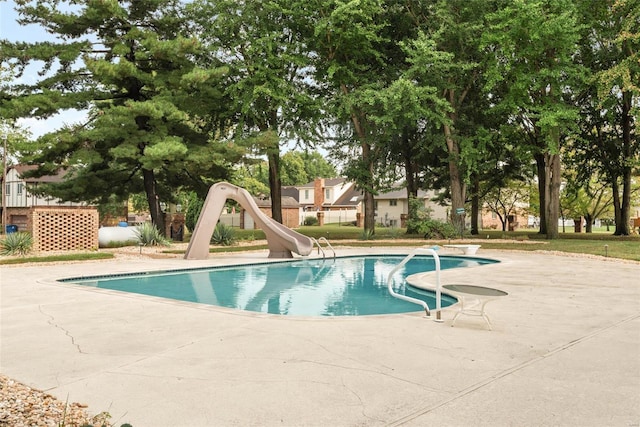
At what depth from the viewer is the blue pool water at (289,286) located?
8.73 meters

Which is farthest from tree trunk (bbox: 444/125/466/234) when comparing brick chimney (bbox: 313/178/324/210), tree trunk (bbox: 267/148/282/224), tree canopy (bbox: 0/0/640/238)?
brick chimney (bbox: 313/178/324/210)

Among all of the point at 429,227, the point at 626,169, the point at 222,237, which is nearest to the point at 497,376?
the point at 222,237

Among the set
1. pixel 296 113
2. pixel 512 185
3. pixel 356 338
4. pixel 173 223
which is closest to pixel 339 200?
pixel 512 185

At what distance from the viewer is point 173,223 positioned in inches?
997

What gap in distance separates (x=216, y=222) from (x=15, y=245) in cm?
664

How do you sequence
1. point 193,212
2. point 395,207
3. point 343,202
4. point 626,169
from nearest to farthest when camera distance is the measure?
point 193,212 → point 626,169 → point 395,207 → point 343,202

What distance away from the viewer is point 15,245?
16.1 metres

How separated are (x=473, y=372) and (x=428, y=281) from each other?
6.33 m

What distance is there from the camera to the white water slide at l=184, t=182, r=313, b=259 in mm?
16328

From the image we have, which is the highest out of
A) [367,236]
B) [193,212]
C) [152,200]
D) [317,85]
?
[317,85]

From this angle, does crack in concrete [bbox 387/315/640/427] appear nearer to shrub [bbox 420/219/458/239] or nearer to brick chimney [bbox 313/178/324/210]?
shrub [bbox 420/219/458/239]

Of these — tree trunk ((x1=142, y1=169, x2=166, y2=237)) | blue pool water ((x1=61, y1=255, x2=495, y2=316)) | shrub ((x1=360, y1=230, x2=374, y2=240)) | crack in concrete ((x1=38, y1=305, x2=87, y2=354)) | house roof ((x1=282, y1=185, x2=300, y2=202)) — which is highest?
house roof ((x1=282, y1=185, x2=300, y2=202))

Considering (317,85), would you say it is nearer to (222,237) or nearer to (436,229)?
(436,229)

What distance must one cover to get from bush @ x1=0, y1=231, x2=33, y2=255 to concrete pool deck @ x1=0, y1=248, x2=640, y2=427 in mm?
9529
